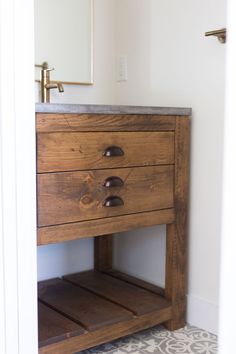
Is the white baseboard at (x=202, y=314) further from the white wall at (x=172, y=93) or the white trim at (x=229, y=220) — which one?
the white trim at (x=229, y=220)

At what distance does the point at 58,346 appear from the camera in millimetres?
1501

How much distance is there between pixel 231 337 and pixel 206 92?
113cm

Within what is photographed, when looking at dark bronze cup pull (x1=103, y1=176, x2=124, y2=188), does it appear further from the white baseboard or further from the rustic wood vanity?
the white baseboard

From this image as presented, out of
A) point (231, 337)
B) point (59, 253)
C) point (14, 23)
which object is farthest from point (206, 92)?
point (231, 337)

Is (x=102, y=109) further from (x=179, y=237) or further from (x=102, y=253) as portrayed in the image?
(x=102, y=253)

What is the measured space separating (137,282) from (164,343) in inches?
15.1

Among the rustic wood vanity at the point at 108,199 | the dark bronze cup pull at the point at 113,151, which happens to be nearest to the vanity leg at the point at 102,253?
the rustic wood vanity at the point at 108,199

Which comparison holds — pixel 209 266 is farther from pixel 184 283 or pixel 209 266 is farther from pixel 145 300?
pixel 145 300

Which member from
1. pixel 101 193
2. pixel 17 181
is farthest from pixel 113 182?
pixel 17 181

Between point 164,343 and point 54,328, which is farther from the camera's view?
point 164,343

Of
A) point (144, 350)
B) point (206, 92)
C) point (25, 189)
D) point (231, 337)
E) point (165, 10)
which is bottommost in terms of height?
point (144, 350)

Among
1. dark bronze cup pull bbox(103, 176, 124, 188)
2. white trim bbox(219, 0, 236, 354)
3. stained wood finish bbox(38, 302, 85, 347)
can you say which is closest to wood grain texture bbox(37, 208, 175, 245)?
dark bronze cup pull bbox(103, 176, 124, 188)

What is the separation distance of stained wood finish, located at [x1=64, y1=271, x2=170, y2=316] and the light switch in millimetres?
913

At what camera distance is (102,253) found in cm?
226
